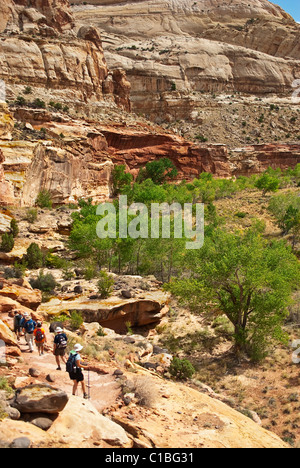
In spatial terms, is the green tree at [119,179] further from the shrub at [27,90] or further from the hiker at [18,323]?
the hiker at [18,323]

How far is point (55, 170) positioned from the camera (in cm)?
4088

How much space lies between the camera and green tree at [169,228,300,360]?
1591 cm

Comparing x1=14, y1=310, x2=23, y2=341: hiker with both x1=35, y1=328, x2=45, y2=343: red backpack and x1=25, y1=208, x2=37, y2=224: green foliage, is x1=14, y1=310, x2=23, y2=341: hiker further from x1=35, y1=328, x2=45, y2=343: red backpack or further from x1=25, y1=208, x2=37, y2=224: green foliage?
x1=25, y1=208, x2=37, y2=224: green foliage

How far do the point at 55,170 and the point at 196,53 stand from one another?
71.2m

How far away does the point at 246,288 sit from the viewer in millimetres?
15961

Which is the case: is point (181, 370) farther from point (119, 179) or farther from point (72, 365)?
point (119, 179)

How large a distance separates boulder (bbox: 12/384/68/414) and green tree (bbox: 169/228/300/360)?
10.3 meters

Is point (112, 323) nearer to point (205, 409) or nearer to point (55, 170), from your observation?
point (205, 409)

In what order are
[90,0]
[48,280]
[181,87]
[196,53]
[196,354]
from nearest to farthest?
[196,354] < [48,280] < [181,87] < [196,53] < [90,0]

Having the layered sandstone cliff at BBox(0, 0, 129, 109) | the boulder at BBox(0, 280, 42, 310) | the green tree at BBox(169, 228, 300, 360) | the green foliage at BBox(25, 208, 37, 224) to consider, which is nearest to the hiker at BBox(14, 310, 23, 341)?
the boulder at BBox(0, 280, 42, 310)

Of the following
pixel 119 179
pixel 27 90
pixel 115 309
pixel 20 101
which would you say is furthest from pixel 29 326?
pixel 27 90

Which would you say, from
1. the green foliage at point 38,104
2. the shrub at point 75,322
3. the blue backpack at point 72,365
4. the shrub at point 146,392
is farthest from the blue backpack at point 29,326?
the green foliage at point 38,104

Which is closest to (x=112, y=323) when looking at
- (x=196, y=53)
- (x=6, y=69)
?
(x=6, y=69)

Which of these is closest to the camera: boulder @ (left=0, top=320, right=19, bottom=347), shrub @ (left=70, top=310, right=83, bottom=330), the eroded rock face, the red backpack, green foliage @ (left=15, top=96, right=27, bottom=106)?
boulder @ (left=0, top=320, right=19, bottom=347)
